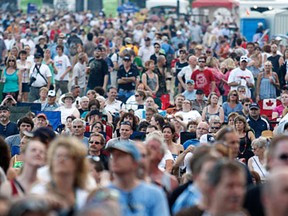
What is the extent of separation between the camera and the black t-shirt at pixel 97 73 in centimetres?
2788

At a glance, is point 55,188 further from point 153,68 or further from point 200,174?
point 153,68

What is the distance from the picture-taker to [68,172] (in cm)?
859

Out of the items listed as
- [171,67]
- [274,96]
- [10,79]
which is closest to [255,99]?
[274,96]

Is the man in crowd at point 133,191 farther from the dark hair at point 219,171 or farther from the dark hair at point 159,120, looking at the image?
the dark hair at point 159,120

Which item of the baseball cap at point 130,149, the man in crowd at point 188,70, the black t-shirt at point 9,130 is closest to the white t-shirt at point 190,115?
the black t-shirt at point 9,130

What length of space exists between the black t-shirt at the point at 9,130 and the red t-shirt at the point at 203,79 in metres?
7.43

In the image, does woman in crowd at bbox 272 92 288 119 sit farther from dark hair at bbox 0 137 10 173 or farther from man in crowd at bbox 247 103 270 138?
dark hair at bbox 0 137 10 173

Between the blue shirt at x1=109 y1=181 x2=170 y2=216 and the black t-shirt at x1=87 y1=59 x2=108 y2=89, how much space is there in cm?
1926

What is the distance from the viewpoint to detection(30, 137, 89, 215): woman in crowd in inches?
335

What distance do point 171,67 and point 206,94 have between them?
7369mm

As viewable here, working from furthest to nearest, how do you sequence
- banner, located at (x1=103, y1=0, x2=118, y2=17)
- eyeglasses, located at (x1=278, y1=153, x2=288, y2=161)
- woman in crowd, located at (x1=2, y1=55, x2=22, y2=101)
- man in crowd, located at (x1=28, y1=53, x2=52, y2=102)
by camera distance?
banner, located at (x1=103, y1=0, x2=118, y2=17), man in crowd, located at (x1=28, y1=53, x2=52, y2=102), woman in crowd, located at (x1=2, y1=55, x2=22, y2=101), eyeglasses, located at (x1=278, y1=153, x2=288, y2=161)

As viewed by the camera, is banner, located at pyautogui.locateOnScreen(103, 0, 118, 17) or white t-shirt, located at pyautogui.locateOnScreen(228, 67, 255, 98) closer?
white t-shirt, located at pyautogui.locateOnScreen(228, 67, 255, 98)

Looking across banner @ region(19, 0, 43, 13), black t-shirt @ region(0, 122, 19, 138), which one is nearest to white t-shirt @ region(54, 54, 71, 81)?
black t-shirt @ region(0, 122, 19, 138)

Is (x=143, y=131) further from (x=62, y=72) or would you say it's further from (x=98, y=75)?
(x=62, y=72)
